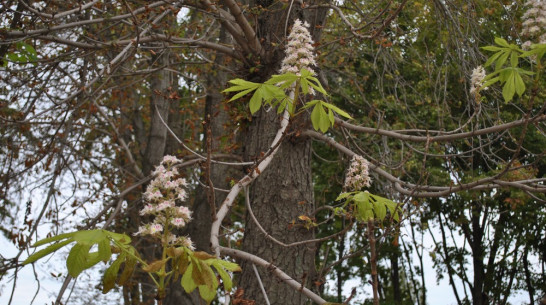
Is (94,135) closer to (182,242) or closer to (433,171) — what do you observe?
(433,171)

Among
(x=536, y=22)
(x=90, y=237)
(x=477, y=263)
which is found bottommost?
(x=90, y=237)

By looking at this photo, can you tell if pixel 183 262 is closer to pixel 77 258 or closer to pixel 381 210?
pixel 77 258

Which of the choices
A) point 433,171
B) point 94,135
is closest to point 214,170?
point 94,135

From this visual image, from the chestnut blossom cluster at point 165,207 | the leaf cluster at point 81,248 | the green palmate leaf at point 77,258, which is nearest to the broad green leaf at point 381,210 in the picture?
the chestnut blossom cluster at point 165,207

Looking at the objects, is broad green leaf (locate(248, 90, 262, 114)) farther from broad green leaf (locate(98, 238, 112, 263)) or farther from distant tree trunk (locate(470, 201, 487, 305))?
distant tree trunk (locate(470, 201, 487, 305))

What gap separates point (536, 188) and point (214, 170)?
203 inches

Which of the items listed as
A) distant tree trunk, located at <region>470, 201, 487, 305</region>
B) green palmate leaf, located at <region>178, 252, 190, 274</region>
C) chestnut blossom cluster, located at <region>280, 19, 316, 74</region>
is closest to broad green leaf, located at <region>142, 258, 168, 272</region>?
green palmate leaf, located at <region>178, 252, 190, 274</region>

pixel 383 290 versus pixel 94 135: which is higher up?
pixel 94 135

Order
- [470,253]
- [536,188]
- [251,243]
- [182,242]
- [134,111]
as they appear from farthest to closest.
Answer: [470,253]
[134,111]
[251,243]
[536,188]
[182,242]

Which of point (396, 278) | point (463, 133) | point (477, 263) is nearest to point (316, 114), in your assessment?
point (463, 133)

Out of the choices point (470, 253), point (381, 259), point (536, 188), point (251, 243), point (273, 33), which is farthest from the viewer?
point (381, 259)

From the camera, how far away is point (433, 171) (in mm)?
12336

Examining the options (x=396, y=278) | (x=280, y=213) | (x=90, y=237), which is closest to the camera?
(x=90, y=237)

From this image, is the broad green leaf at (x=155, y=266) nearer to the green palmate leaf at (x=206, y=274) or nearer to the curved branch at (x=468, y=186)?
the green palmate leaf at (x=206, y=274)
